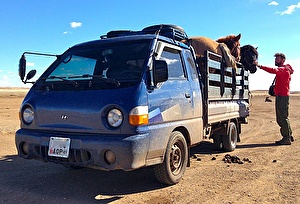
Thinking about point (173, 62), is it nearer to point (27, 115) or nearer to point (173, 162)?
point (173, 162)

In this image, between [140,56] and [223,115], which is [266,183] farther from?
[140,56]

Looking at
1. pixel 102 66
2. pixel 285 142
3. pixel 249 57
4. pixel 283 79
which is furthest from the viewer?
pixel 249 57

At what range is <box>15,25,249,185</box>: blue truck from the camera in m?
3.74

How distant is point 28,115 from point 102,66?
1297 millimetres

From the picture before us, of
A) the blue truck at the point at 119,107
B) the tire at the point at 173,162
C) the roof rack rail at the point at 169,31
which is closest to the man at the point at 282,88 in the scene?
the roof rack rail at the point at 169,31

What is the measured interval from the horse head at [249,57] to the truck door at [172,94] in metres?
4.69

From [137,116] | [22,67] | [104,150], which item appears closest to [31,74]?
[22,67]

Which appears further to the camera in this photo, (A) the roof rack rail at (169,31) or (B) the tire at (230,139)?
(B) the tire at (230,139)

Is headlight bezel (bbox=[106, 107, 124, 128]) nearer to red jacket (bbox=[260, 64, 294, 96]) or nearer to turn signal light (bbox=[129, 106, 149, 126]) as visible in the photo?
turn signal light (bbox=[129, 106, 149, 126])

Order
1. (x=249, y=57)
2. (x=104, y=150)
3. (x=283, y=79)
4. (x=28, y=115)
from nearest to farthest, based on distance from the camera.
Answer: (x=104, y=150)
(x=28, y=115)
(x=283, y=79)
(x=249, y=57)

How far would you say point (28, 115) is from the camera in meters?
4.38

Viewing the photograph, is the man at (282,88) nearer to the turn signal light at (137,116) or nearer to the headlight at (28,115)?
the turn signal light at (137,116)

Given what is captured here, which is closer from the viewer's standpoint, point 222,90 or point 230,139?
point 222,90

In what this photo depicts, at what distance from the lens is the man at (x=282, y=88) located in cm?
868
